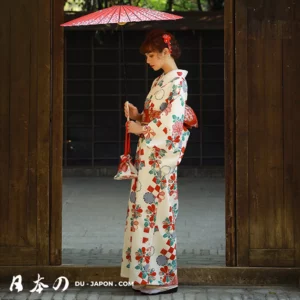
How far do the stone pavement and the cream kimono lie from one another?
160 millimetres

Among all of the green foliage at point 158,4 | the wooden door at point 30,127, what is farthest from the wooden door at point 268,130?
the green foliage at point 158,4

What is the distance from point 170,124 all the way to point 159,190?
458mm

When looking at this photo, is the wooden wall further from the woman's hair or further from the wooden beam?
the woman's hair

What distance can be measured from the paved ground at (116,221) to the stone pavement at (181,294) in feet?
2.36

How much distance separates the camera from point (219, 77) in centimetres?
1209

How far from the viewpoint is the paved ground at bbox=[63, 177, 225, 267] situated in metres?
6.12

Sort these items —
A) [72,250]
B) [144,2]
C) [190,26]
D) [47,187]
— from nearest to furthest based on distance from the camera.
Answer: [47,187], [72,250], [190,26], [144,2]

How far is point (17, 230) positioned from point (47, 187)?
0.39 metres

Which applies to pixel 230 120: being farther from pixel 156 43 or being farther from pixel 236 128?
pixel 156 43

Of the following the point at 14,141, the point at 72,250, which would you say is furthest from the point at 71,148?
the point at 14,141

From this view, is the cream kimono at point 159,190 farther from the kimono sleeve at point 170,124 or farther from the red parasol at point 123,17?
the red parasol at point 123,17

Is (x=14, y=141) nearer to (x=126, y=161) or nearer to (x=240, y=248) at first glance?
(x=126, y=161)

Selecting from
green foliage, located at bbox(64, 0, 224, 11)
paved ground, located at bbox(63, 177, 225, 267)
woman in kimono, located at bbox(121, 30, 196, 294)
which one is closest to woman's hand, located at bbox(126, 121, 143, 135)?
woman in kimono, located at bbox(121, 30, 196, 294)

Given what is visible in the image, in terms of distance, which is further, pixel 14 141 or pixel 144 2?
pixel 144 2
